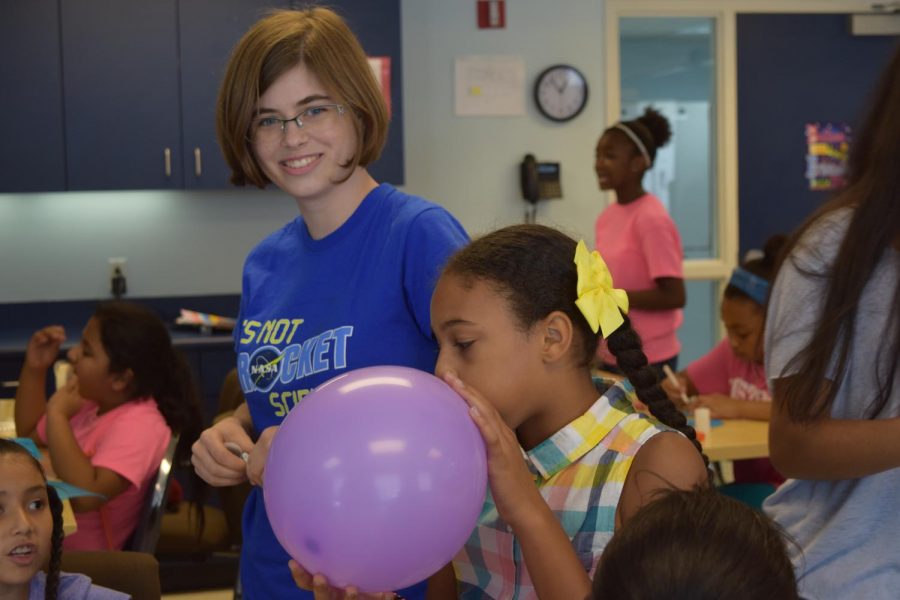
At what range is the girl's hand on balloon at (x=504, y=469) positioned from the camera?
1207mm

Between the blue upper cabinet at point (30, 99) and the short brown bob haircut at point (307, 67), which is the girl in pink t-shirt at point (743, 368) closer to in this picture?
the short brown bob haircut at point (307, 67)

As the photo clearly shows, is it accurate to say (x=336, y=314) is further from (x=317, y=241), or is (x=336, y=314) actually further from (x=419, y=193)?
(x=419, y=193)

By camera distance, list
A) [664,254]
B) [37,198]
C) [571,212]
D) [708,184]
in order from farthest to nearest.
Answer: [708,184] → [571,212] → [37,198] → [664,254]

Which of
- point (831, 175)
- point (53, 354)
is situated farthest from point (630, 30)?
point (53, 354)

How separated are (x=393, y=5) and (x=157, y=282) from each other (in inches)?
66.6

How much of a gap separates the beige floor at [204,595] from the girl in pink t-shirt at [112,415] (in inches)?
34.6

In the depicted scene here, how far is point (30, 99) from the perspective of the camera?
16.5ft

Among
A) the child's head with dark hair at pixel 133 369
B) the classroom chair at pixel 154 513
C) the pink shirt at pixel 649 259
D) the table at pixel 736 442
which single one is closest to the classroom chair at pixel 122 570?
the classroom chair at pixel 154 513

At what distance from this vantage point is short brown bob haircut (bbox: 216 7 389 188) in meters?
1.54

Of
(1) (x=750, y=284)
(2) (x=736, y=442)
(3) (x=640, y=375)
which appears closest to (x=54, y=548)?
(3) (x=640, y=375)

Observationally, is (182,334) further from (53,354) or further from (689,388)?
(689,388)

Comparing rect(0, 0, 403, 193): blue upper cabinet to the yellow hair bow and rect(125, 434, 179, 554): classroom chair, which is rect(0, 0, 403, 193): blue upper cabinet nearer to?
rect(125, 434, 179, 554): classroom chair

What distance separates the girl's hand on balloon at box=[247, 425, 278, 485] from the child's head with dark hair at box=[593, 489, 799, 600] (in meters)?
0.45

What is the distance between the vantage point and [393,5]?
528 cm
